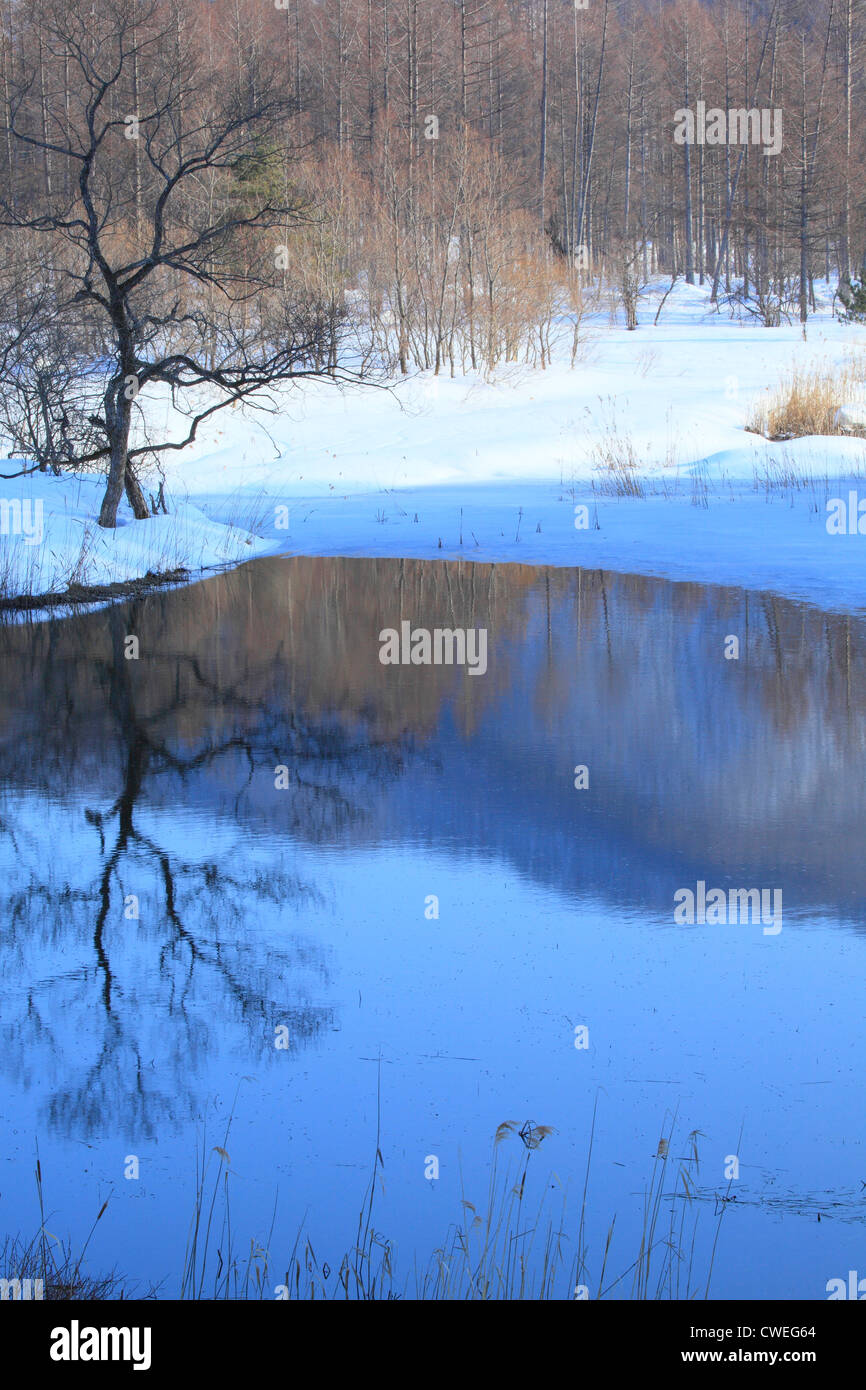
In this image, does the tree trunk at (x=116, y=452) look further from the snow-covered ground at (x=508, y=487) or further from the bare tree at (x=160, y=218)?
the snow-covered ground at (x=508, y=487)

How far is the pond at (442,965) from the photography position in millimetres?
3537

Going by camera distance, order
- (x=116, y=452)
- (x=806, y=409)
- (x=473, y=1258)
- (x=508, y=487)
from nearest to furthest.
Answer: (x=473, y=1258)
(x=116, y=452)
(x=508, y=487)
(x=806, y=409)

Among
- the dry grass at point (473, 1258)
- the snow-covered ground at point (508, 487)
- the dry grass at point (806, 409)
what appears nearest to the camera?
the dry grass at point (473, 1258)

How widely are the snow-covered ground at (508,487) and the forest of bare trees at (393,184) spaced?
4.54ft

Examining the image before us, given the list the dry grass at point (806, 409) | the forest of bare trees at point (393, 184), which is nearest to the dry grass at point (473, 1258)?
the forest of bare trees at point (393, 184)

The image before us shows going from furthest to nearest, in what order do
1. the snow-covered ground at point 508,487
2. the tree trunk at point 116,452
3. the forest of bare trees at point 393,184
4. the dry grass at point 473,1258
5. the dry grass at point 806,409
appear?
the dry grass at point 806,409, the forest of bare trees at point 393,184, the tree trunk at point 116,452, the snow-covered ground at point 508,487, the dry grass at point 473,1258

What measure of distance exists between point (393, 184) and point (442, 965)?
31.4 metres

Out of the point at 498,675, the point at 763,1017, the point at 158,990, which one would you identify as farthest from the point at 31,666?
the point at 763,1017

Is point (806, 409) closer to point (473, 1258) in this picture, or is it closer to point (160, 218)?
point (160, 218)

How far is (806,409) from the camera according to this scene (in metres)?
23.2

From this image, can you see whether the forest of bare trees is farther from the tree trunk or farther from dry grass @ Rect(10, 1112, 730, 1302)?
dry grass @ Rect(10, 1112, 730, 1302)

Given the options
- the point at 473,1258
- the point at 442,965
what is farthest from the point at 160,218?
the point at 473,1258

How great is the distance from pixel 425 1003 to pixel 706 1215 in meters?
1.48
